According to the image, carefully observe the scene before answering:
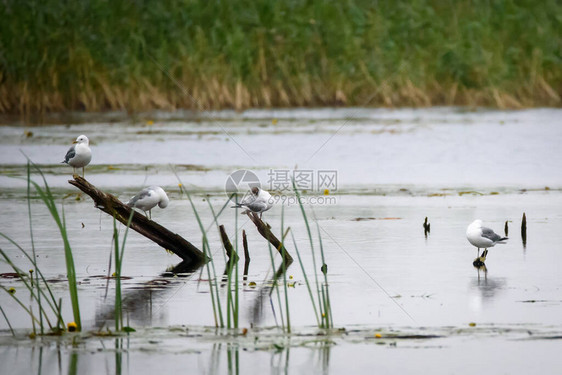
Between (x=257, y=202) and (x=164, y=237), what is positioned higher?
(x=257, y=202)

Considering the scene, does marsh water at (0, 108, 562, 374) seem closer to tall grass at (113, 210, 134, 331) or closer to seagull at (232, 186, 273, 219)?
tall grass at (113, 210, 134, 331)

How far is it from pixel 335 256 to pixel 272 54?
17.9 metres

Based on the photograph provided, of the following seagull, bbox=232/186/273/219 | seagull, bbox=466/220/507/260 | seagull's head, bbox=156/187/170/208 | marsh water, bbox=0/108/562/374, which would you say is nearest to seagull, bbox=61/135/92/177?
marsh water, bbox=0/108/562/374

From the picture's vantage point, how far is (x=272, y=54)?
88.3ft

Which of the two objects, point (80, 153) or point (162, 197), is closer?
point (162, 197)

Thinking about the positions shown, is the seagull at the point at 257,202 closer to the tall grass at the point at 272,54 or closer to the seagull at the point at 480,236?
the seagull at the point at 480,236

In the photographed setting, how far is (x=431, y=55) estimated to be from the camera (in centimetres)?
Result: 2727

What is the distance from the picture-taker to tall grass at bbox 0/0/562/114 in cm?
2602

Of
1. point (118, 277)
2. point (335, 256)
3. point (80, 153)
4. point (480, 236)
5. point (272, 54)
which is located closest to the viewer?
point (118, 277)

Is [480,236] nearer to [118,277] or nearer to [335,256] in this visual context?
[335,256]

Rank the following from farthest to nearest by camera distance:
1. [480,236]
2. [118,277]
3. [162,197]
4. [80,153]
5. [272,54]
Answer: [272,54]
[80,153]
[162,197]
[480,236]
[118,277]

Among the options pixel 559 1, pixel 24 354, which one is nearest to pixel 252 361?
pixel 24 354

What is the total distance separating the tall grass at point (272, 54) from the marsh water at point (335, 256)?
4.58 metres

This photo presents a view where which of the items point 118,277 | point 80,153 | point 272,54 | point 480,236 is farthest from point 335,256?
point 272,54
